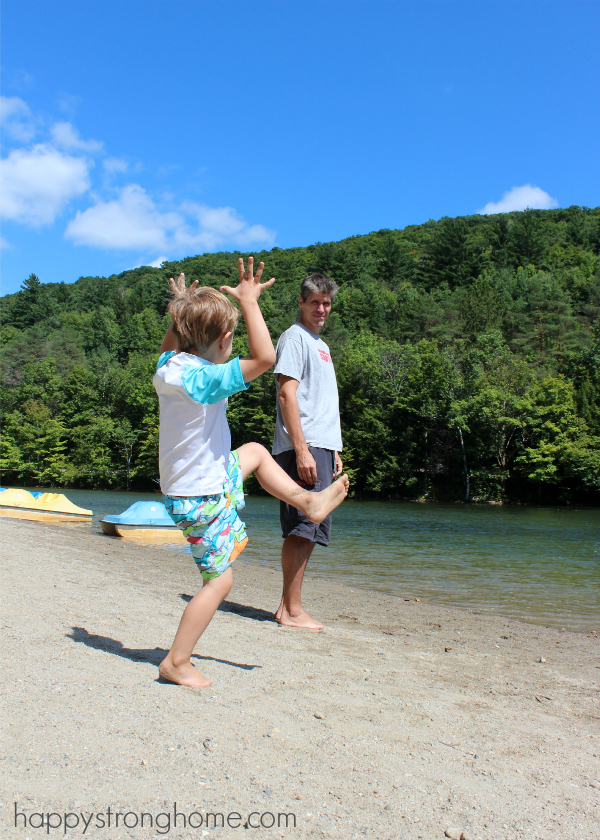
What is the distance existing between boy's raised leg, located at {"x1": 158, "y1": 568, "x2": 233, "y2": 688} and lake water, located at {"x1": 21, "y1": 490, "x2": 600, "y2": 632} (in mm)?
3957

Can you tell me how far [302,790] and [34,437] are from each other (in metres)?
64.1

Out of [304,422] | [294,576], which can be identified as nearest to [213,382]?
[304,422]

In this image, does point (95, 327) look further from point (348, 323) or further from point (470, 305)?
point (470, 305)

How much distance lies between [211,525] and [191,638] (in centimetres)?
51

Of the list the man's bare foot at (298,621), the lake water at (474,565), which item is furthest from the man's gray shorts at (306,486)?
the lake water at (474,565)

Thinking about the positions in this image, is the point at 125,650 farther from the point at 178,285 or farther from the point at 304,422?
the point at 178,285

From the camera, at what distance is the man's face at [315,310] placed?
4.61 meters

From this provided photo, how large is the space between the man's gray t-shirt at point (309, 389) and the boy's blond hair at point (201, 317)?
140 cm

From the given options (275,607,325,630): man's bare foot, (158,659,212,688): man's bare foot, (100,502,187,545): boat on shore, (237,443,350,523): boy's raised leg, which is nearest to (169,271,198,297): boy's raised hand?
(237,443,350,523): boy's raised leg

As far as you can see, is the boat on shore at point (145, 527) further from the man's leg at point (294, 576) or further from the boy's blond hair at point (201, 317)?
the boy's blond hair at point (201, 317)

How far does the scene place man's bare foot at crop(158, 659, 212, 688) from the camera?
9.27 feet

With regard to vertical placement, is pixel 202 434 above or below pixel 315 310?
below

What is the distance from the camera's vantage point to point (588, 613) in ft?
20.6

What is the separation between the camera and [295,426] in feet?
13.9
